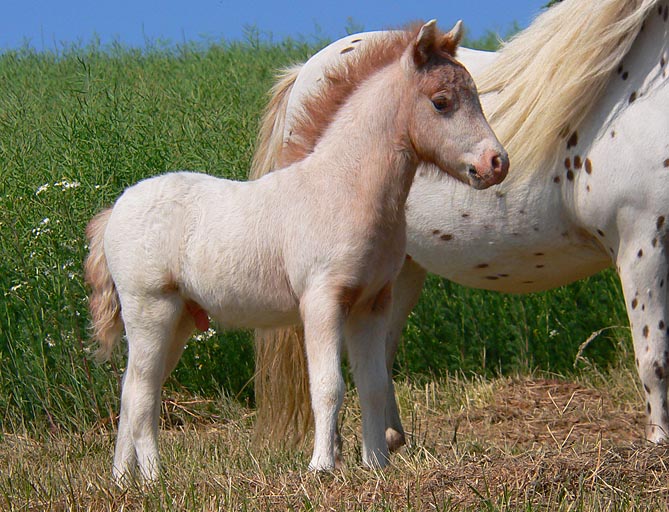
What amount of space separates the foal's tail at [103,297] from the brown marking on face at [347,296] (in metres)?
1.18

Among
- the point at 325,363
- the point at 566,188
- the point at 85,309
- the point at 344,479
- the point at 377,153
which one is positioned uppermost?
the point at 377,153

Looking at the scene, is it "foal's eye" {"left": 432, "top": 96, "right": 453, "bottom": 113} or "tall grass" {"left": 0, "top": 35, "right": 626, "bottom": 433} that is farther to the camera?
"tall grass" {"left": 0, "top": 35, "right": 626, "bottom": 433}

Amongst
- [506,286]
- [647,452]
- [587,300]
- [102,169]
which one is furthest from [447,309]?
[647,452]

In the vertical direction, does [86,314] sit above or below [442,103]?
below

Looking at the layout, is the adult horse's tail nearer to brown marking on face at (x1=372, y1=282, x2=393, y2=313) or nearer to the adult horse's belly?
the adult horse's belly

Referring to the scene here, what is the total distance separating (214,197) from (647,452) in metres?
1.91

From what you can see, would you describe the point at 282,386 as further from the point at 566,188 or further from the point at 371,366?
the point at 566,188

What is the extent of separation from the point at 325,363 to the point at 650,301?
1613mm

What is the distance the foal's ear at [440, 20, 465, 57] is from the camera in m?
3.71

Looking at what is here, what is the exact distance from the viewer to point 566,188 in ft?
15.8

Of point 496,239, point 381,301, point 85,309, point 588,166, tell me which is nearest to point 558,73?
point 588,166

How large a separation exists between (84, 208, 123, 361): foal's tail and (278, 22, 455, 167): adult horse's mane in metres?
0.91

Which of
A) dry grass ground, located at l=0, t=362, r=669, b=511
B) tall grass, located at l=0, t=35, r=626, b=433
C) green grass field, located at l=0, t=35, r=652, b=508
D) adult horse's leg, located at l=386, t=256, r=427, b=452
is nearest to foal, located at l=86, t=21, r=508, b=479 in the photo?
dry grass ground, located at l=0, t=362, r=669, b=511

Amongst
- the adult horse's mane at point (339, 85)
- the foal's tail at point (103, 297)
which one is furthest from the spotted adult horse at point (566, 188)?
the foal's tail at point (103, 297)
